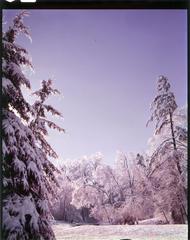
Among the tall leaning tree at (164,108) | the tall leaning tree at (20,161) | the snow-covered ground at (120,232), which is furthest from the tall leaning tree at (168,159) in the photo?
the tall leaning tree at (20,161)

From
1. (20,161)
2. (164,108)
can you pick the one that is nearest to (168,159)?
(164,108)

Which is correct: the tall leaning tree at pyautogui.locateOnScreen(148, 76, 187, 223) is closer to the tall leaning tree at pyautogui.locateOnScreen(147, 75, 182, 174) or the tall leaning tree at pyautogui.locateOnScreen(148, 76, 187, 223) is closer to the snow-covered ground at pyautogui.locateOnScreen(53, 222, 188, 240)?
the tall leaning tree at pyautogui.locateOnScreen(147, 75, 182, 174)

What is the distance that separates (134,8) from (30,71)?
1.66 meters

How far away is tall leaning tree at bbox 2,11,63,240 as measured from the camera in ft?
18.2

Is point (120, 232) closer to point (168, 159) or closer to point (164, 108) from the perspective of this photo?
point (168, 159)

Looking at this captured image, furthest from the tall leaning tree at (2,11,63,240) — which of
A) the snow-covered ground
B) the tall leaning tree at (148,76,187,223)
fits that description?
the tall leaning tree at (148,76,187,223)

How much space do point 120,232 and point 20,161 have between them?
5.43ft

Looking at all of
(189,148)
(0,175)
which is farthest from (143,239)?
(0,175)

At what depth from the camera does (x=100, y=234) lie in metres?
5.75

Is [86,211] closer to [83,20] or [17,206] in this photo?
[17,206]

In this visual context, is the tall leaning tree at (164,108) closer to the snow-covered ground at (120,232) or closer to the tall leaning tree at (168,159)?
the tall leaning tree at (168,159)

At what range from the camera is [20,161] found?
5.76 m

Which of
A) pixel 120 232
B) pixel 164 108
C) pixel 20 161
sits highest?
pixel 164 108

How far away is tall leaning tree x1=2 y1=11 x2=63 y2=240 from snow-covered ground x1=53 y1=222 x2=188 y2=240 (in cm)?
21
